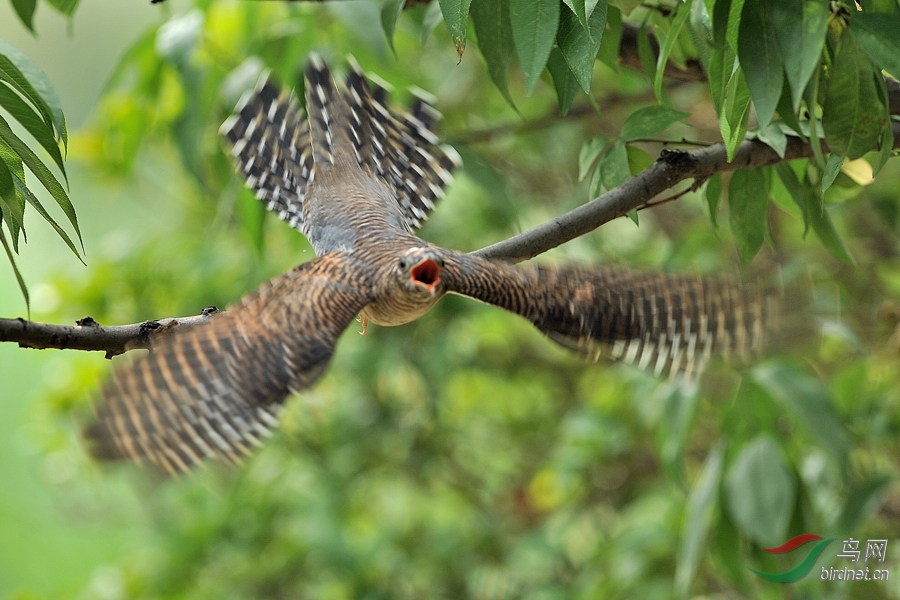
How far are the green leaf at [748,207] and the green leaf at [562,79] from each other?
0.85ft

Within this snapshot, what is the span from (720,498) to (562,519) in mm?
1158

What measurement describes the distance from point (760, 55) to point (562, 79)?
29 cm

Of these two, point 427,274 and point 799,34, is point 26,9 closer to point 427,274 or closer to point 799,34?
point 427,274

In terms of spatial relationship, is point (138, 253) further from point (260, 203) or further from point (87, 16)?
point (87, 16)

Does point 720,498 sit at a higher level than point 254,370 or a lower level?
lower

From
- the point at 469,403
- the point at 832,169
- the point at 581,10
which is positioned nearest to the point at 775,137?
the point at 832,169

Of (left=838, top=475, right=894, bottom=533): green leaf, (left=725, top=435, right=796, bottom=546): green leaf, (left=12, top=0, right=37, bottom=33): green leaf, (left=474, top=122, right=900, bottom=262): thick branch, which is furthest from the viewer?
(left=838, top=475, right=894, bottom=533): green leaf

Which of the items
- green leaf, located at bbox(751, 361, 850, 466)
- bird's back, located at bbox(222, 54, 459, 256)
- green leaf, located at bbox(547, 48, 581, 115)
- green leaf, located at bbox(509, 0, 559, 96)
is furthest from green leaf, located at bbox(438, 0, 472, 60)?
green leaf, located at bbox(751, 361, 850, 466)

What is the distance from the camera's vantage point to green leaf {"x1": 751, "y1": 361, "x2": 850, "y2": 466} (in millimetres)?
1533

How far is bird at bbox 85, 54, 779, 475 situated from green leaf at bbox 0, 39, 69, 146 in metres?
0.27

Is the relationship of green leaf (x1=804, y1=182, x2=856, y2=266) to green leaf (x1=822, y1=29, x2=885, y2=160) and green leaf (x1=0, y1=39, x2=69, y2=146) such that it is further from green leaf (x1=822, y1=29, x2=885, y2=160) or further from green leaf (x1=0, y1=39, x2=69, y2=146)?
green leaf (x1=0, y1=39, x2=69, y2=146)

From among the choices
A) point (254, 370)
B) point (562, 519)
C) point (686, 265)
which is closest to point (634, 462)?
point (562, 519)

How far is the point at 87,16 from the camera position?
14.5 feet

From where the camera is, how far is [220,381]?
105cm
